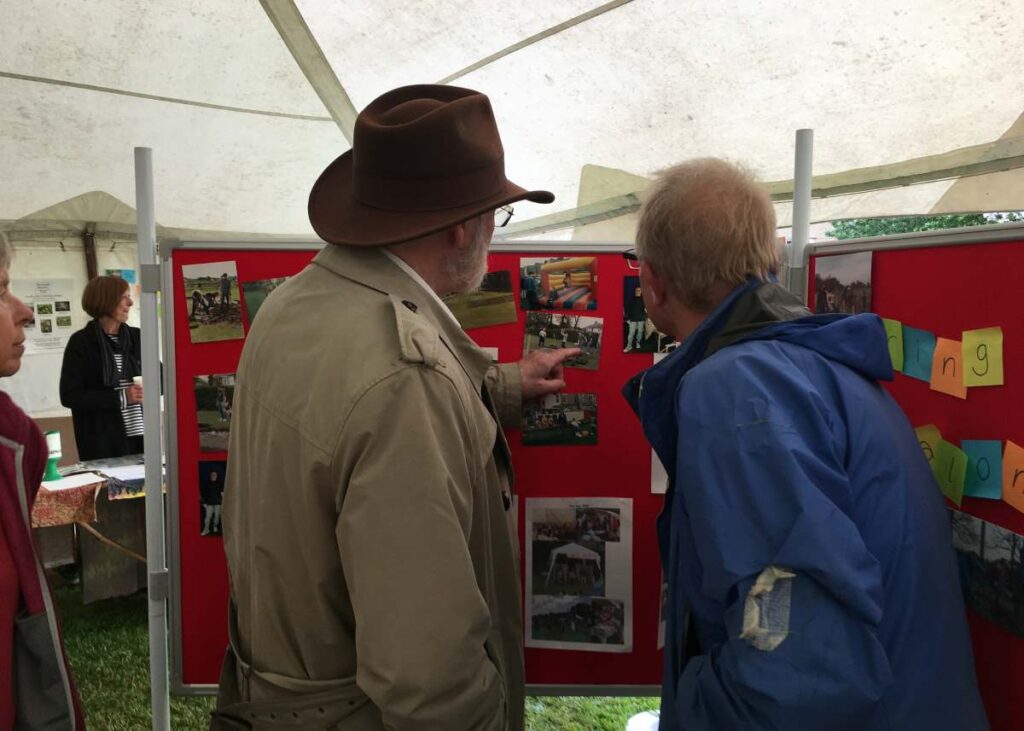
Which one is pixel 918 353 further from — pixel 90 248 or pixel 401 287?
pixel 90 248

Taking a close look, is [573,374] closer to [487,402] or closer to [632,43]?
[487,402]

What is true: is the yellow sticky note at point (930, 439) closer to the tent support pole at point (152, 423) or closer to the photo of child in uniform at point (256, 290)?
the photo of child in uniform at point (256, 290)

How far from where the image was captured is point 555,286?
5.48 feet

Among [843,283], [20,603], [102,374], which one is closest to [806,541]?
[843,283]

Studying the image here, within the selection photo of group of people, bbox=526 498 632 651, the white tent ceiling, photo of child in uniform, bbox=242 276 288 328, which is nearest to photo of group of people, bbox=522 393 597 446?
photo of group of people, bbox=526 498 632 651

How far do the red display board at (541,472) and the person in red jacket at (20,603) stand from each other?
32 centimetres

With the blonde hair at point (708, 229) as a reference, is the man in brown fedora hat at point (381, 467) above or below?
below

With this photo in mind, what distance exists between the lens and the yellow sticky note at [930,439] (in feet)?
4.08

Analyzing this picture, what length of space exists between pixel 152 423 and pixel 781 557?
142cm

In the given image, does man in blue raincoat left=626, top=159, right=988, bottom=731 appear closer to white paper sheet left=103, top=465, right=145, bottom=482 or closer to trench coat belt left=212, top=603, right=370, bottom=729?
trench coat belt left=212, top=603, right=370, bottom=729

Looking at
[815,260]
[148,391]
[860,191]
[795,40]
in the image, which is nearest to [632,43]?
[795,40]

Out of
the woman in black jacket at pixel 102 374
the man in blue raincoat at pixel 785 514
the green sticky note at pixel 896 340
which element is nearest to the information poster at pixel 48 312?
the woman in black jacket at pixel 102 374

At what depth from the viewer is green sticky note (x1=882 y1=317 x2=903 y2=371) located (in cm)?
134

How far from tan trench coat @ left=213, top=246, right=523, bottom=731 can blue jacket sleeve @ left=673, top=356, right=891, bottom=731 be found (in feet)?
1.04
